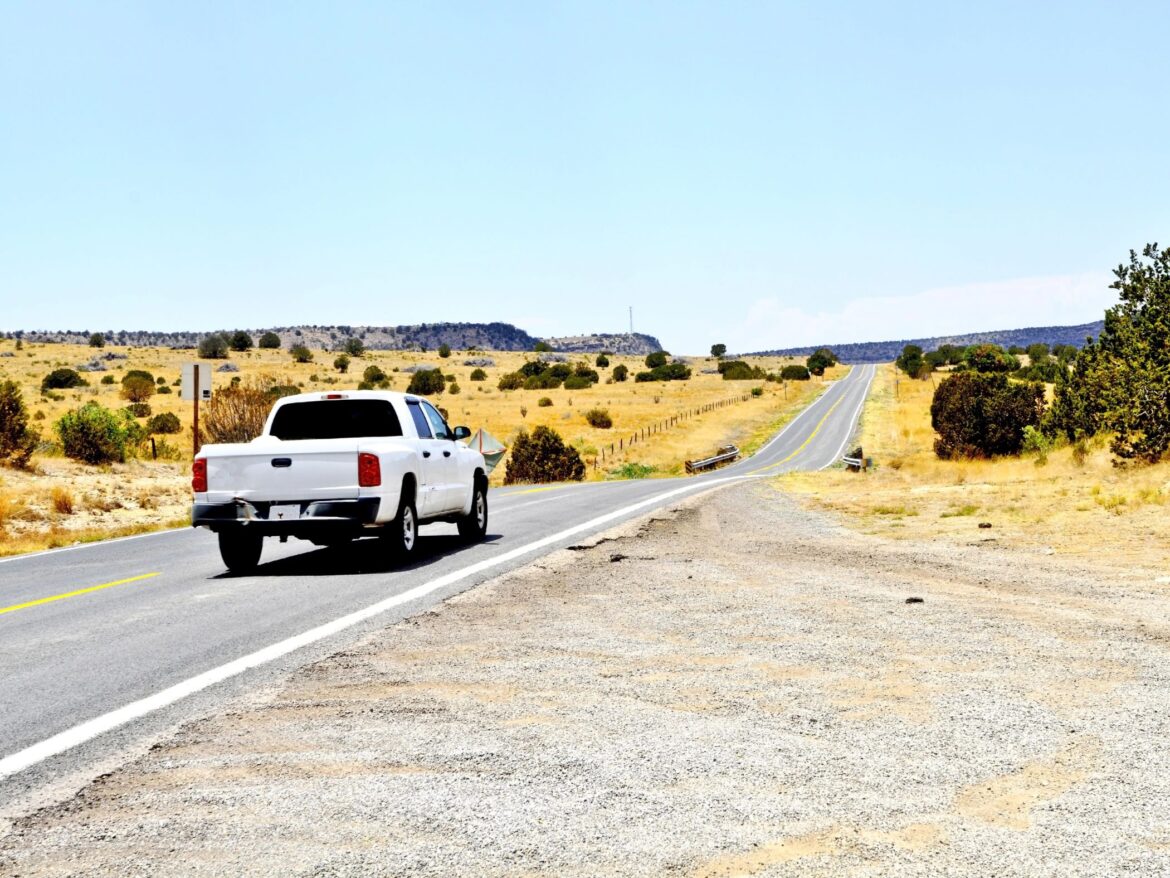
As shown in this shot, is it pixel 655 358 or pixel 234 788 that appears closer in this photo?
pixel 234 788

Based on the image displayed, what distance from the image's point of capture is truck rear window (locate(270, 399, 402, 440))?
14.0 meters

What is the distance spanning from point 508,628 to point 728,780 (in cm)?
401

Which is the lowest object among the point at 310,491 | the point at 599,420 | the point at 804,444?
the point at 804,444

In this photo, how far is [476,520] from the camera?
16094 millimetres

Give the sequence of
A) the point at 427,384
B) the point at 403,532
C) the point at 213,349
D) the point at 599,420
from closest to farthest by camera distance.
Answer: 1. the point at 403,532
2. the point at 599,420
3. the point at 427,384
4. the point at 213,349

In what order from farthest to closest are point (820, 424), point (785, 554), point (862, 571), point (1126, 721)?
point (820, 424) → point (785, 554) → point (862, 571) → point (1126, 721)

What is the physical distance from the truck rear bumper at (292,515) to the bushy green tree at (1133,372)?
19.8 meters

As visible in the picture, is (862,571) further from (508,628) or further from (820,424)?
(820,424)

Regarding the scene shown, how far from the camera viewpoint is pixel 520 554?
13.8 metres

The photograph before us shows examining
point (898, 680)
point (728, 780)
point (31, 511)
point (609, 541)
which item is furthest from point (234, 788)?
point (31, 511)

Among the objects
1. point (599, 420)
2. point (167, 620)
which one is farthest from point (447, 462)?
point (599, 420)

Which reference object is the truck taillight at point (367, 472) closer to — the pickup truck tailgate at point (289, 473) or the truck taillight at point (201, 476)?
the pickup truck tailgate at point (289, 473)

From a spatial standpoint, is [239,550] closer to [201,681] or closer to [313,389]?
[201,681]

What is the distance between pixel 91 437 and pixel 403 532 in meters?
26.3
